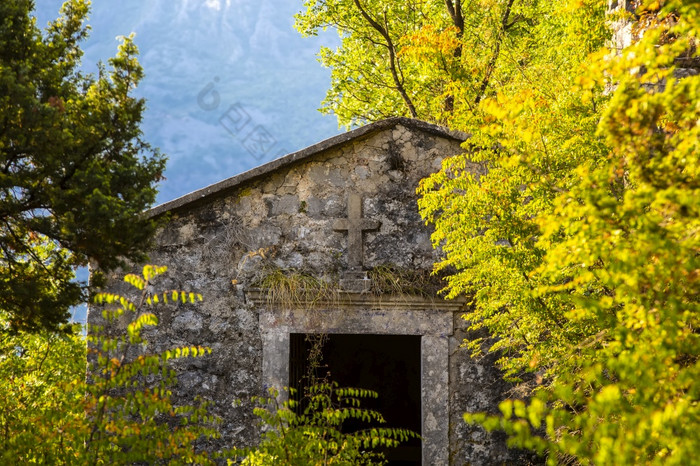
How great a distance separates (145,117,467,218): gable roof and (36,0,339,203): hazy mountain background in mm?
58943

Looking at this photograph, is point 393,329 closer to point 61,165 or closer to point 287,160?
point 287,160

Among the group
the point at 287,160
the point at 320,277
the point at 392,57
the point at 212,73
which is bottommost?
the point at 320,277

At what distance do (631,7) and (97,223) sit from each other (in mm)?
4868

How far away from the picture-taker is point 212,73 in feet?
236

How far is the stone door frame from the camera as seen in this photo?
6930 millimetres

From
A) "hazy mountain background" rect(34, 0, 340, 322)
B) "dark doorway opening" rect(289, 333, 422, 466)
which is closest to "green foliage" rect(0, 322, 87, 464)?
"dark doorway opening" rect(289, 333, 422, 466)

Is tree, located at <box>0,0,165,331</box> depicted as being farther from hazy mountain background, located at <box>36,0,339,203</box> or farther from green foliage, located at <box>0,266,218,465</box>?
hazy mountain background, located at <box>36,0,339,203</box>

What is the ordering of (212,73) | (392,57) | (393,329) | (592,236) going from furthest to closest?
(212,73) < (392,57) < (393,329) < (592,236)

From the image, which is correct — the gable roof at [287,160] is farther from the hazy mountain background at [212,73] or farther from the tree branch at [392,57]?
the hazy mountain background at [212,73]

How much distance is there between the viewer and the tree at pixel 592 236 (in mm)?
2922

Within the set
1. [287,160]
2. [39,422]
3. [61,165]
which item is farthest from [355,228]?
[39,422]

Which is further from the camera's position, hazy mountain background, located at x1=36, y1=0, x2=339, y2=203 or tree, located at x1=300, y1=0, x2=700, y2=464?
hazy mountain background, located at x1=36, y1=0, x2=339, y2=203

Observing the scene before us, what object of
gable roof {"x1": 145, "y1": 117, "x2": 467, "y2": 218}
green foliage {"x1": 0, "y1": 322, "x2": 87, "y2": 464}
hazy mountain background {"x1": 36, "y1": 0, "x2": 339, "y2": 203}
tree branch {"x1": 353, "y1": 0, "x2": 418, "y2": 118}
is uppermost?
hazy mountain background {"x1": 36, "y1": 0, "x2": 339, "y2": 203}

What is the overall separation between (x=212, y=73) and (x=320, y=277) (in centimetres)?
6796
